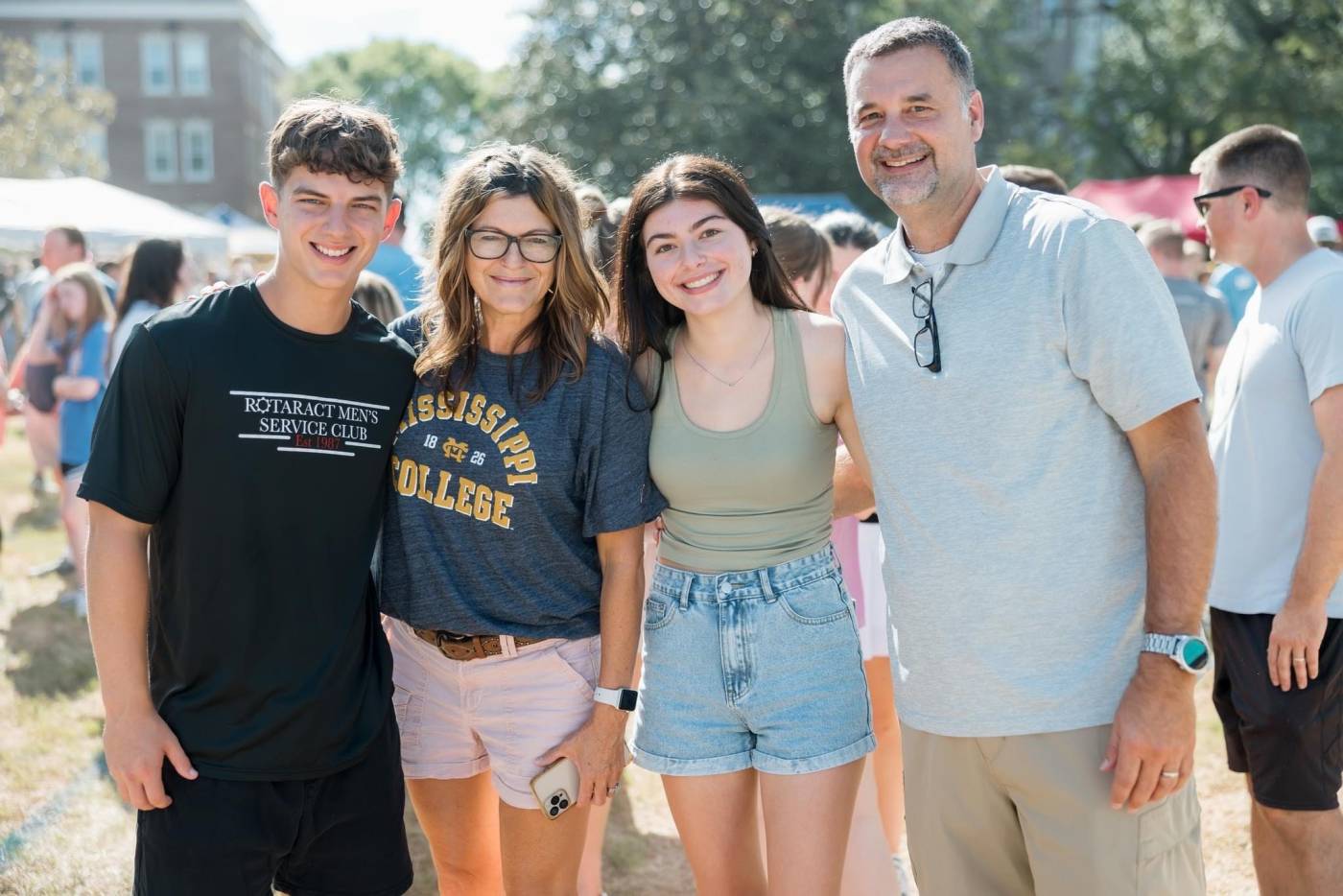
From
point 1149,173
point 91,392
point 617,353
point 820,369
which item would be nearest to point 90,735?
point 91,392

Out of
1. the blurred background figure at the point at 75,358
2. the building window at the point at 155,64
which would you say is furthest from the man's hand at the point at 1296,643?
the building window at the point at 155,64

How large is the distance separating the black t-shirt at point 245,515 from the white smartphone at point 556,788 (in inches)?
16.9

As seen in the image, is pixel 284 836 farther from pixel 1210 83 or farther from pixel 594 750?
pixel 1210 83

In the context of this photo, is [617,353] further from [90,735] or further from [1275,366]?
[90,735]

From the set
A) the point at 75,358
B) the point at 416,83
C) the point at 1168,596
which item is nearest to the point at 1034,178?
the point at 1168,596

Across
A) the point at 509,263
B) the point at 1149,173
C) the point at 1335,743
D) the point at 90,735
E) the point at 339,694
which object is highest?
the point at 1149,173

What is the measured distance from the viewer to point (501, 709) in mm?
2752

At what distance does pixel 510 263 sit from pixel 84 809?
3521 mm

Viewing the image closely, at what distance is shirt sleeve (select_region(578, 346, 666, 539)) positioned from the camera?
2658mm

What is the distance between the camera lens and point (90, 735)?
5.62 m

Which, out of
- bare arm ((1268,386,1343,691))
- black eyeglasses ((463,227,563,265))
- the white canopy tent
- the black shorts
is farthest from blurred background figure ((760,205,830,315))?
the white canopy tent

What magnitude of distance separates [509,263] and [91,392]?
5.49m

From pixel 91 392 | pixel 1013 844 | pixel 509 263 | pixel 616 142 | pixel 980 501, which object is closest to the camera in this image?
pixel 980 501

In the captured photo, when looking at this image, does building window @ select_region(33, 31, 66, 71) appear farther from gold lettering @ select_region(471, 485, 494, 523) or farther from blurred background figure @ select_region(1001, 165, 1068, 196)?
gold lettering @ select_region(471, 485, 494, 523)
